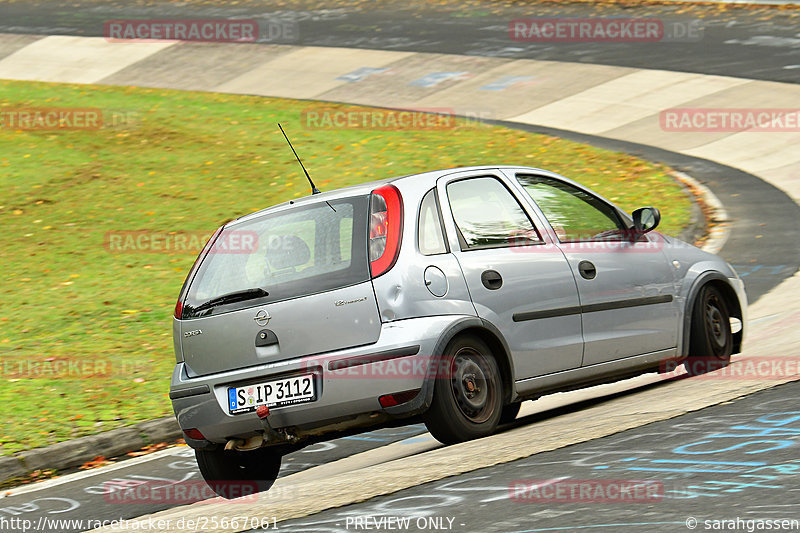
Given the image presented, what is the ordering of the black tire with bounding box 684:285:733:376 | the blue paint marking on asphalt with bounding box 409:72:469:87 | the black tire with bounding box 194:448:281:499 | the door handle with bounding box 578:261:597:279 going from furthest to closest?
the blue paint marking on asphalt with bounding box 409:72:469:87 → the black tire with bounding box 684:285:733:376 → the door handle with bounding box 578:261:597:279 → the black tire with bounding box 194:448:281:499

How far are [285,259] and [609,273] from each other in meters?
2.18

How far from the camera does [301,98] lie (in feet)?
80.1

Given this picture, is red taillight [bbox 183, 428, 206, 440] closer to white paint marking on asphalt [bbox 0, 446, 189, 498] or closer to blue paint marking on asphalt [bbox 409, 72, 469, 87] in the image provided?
white paint marking on asphalt [bbox 0, 446, 189, 498]

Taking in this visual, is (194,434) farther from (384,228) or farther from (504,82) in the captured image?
(504,82)

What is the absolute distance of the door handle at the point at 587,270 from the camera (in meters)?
7.39

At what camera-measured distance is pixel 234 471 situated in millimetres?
6973

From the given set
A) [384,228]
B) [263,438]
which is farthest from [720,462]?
[263,438]

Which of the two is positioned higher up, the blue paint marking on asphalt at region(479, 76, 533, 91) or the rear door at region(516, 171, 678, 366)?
the blue paint marking on asphalt at region(479, 76, 533, 91)

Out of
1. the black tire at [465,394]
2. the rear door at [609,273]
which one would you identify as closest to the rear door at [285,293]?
the black tire at [465,394]

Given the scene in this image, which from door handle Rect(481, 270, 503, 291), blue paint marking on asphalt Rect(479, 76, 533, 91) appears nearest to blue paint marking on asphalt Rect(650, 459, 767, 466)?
door handle Rect(481, 270, 503, 291)

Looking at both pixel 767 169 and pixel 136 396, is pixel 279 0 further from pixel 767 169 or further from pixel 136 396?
pixel 136 396

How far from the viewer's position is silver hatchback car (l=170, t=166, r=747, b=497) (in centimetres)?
634

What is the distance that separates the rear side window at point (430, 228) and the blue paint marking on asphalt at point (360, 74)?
61.6 feet

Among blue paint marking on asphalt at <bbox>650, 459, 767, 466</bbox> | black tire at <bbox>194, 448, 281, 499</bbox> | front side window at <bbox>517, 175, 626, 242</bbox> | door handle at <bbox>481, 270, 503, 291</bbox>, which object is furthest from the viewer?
front side window at <bbox>517, 175, 626, 242</bbox>
